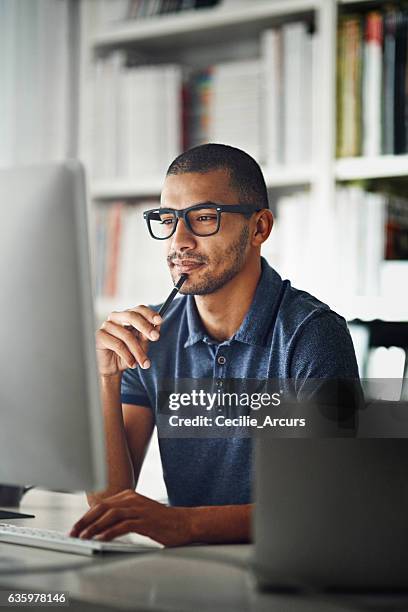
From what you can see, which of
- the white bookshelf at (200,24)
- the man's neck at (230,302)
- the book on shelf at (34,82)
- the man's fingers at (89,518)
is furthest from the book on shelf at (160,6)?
the man's fingers at (89,518)

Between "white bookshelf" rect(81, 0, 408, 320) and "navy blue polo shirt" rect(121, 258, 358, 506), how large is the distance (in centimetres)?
59

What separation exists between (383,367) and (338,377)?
0.19 metres

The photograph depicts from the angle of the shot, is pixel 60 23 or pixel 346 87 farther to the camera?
pixel 60 23

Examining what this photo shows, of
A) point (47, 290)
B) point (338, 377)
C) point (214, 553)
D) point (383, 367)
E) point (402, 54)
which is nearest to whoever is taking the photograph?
point (47, 290)

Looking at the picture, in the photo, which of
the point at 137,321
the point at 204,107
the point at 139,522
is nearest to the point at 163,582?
the point at 139,522

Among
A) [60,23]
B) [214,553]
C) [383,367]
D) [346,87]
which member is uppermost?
[60,23]

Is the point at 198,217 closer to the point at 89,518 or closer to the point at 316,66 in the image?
the point at 89,518

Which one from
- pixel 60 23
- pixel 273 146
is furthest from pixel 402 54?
pixel 60 23

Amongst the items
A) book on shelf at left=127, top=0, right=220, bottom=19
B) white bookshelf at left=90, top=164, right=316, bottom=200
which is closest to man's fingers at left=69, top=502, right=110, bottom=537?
white bookshelf at left=90, top=164, right=316, bottom=200

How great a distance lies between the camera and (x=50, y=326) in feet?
3.07

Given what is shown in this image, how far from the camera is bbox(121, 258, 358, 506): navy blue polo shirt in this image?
1225mm

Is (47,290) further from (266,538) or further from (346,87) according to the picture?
(346,87)

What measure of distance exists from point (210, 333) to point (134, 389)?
0.49 feet

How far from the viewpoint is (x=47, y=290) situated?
36.8 inches
